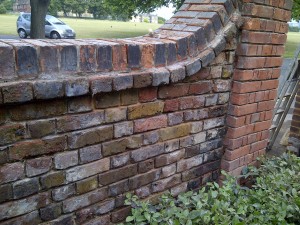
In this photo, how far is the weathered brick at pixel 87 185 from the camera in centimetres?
166

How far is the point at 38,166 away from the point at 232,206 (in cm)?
131

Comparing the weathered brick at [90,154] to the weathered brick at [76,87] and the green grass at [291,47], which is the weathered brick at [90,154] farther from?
the green grass at [291,47]

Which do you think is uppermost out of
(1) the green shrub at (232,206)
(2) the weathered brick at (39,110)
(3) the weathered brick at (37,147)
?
(2) the weathered brick at (39,110)

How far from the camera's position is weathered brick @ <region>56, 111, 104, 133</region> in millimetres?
1516

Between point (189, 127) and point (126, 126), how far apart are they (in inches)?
22.4

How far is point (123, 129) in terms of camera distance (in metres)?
1.78

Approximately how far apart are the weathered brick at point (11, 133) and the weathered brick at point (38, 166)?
14 cm

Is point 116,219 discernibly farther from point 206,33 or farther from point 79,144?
point 206,33

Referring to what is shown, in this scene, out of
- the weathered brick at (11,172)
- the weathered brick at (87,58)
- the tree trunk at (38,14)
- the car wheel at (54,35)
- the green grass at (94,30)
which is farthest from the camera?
the green grass at (94,30)

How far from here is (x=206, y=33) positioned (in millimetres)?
2066

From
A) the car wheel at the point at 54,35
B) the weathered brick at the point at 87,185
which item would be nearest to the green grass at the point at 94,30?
the car wheel at the point at 54,35

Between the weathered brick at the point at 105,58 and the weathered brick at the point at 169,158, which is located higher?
the weathered brick at the point at 105,58

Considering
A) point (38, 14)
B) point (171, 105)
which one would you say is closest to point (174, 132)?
Result: point (171, 105)

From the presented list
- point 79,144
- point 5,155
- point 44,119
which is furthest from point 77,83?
point 5,155
